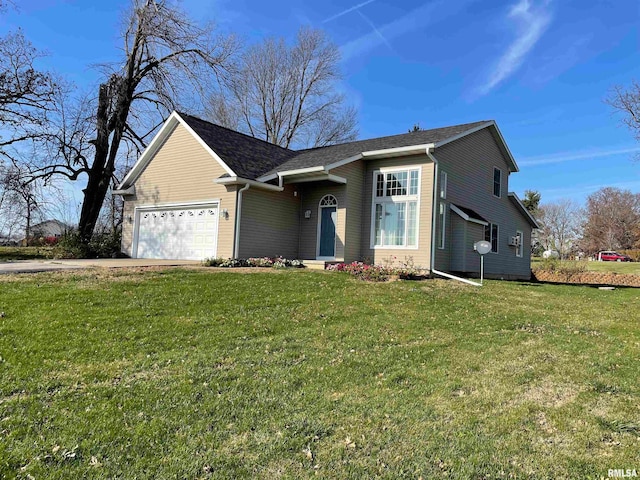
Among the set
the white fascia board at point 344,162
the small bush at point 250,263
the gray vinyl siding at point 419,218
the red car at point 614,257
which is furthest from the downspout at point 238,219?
the red car at point 614,257

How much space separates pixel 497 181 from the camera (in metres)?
18.4

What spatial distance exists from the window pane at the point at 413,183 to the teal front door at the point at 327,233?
2656 mm

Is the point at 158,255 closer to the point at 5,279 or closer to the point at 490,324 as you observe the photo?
the point at 5,279

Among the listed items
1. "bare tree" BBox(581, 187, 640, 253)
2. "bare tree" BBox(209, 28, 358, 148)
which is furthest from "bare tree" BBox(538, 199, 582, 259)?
"bare tree" BBox(209, 28, 358, 148)

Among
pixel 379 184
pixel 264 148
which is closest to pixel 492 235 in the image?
pixel 379 184

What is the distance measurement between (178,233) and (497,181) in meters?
13.4

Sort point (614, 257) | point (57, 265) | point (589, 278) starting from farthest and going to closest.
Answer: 1. point (614, 257)
2. point (589, 278)
3. point (57, 265)

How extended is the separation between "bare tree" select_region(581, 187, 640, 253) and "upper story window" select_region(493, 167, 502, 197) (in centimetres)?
4287

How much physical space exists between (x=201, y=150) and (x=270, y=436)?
13.5 meters

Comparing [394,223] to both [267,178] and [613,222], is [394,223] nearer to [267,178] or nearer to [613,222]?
[267,178]

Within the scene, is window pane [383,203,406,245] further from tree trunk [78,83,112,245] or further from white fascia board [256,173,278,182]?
tree trunk [78,83,112,245]

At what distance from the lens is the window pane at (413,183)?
45.9 ft

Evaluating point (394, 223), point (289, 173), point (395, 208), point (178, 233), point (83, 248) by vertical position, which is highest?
point (289, 173)

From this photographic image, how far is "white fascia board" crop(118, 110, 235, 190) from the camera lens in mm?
14866
